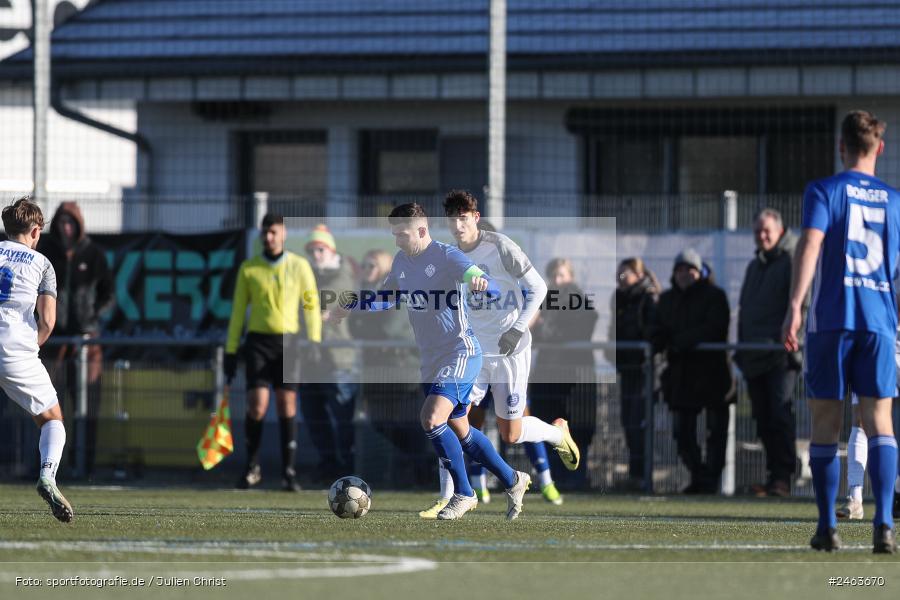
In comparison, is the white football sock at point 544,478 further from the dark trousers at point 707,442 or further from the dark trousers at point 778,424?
the dark trousers at point 778,424

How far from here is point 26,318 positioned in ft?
31.0

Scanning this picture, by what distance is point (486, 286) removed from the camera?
31.4 feet

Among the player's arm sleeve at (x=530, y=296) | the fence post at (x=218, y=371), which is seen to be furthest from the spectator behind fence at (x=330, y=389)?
the player's arm sleeve at (x=530, y=296)

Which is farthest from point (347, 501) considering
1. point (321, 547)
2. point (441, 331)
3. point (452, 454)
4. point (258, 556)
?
point (258, 556)

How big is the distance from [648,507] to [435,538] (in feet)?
15.1

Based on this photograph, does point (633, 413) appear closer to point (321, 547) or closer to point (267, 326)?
point (267, 326)

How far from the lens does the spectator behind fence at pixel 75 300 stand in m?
15.1

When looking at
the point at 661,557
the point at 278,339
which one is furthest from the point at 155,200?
the point at 661,557

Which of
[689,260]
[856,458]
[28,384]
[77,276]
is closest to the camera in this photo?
[28,384]

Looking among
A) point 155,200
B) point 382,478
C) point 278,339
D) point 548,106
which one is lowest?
point 382,478

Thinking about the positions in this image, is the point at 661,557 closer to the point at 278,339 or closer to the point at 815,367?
the point at 815,367

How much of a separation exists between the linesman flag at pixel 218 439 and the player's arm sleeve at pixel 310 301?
864mm

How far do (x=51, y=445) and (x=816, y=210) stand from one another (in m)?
4.44

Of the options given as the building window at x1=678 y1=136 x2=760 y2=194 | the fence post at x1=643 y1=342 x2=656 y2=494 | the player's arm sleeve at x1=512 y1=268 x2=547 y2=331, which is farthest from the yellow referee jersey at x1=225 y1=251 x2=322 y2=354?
the building window at x1=678 y1=136 x2=760 y2=194
